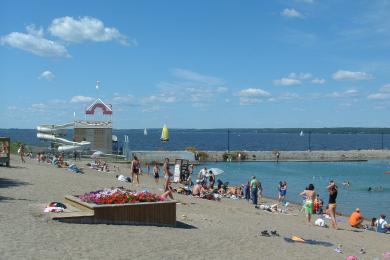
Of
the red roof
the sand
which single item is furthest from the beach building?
the sand

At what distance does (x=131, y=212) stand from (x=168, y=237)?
1.52 m

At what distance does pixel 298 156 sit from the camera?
72.0m

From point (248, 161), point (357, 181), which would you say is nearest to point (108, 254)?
point (357, 181)

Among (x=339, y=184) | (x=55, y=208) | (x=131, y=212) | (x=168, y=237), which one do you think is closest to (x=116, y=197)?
(x=131, y=212)

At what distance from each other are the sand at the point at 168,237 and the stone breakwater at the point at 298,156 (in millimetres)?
47733

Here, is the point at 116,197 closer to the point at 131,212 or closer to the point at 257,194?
the point at 131,212

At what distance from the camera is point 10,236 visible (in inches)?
397

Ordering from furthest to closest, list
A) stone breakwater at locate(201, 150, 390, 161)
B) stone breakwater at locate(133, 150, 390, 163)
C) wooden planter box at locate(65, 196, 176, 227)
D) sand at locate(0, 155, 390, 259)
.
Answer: stone breakwater at locate(201, 150, 390, 161) < stone breakwater at locate(133, 150, 390, 163) < wooden planter box at locate(65, 196, 176, 227) < sand at locate(0, 155, 390, 259)

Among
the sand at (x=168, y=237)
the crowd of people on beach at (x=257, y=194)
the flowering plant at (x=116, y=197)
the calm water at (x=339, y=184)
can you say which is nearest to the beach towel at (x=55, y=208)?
the sand at (x=168, y=237)

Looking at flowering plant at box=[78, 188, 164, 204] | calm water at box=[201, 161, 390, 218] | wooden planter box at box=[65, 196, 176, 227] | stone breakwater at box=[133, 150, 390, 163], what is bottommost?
calm water at box=[201, 161, 390, 218]

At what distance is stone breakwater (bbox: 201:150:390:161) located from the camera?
66938 mm

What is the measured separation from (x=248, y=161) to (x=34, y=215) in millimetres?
55157

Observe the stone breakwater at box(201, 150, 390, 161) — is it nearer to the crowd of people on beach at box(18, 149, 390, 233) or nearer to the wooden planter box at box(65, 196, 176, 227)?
the crowd of people on beach at box(18, 149, 390, 233)

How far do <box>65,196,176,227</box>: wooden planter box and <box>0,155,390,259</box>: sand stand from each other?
0.31m
